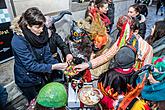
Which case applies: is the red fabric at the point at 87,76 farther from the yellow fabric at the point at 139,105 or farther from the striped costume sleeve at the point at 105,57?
the yellow fabric at the point at 139,105

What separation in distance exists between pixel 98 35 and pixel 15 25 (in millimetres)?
1146

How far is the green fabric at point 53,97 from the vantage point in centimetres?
146

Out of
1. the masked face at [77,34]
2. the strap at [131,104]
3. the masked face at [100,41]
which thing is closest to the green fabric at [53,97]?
the strap at [131,104]

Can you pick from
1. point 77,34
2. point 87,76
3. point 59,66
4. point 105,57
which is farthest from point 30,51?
point 77,34

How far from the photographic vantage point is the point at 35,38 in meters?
2.08

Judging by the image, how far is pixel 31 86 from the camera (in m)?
2.37

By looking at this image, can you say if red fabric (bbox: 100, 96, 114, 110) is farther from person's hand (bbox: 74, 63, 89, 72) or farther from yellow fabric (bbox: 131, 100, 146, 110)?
person's hand (bbox: 74, 63, 89, 72)

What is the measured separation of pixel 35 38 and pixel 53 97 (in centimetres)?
85

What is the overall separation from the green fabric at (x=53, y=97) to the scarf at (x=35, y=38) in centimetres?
73

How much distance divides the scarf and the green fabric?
73 centimetres

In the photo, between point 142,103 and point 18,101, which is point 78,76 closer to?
point 142,103

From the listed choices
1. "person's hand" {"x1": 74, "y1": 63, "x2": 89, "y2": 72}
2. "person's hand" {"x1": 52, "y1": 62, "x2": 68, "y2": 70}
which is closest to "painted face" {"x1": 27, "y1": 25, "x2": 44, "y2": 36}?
"person's hand" {"x1": 52, "y1": 62, "x2": 68, "y2": 70}

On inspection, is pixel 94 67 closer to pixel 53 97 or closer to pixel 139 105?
pixel 139 105

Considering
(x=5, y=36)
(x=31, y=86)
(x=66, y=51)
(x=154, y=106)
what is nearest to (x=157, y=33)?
(x=66, y=51)
